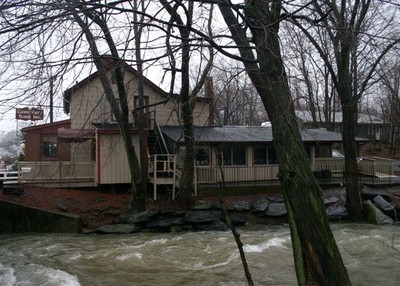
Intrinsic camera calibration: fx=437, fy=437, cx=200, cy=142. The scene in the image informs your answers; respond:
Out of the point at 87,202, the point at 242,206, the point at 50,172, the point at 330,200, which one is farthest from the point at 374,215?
the point at 50,172

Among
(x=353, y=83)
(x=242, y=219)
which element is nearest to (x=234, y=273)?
(x=242, y=219)

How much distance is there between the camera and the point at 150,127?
27891mm

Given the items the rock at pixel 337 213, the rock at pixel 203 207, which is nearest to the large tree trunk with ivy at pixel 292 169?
the rock at pixel 203 207

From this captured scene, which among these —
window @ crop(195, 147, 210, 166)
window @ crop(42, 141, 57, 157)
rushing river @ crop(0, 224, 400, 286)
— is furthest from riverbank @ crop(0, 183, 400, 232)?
window @ crop(42, 141, 57, 157)

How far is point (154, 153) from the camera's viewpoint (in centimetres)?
2581

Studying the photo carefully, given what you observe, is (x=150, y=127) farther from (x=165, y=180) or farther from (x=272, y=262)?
(x=272, y=262)

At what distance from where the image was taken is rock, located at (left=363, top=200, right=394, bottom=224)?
62.4 ft

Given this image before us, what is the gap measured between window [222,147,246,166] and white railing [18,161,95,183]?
7981 mm

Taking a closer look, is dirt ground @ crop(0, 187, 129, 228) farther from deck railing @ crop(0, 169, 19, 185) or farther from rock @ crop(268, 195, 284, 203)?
rock @ crop(268, 195, 284, 203)

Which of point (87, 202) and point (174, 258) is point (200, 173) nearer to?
point (87, 202)

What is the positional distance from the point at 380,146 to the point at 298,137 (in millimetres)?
55147

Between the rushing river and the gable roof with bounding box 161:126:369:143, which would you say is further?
the gable roof with bounding box 161:126:369:143

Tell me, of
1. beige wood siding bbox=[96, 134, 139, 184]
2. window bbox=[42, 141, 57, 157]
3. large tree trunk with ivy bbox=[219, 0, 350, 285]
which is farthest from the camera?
window bbox=[42, 141, 57, 157]

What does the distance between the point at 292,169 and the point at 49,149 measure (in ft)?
89.2
